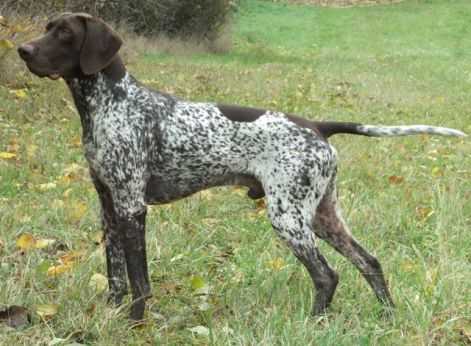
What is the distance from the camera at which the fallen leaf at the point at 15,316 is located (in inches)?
136

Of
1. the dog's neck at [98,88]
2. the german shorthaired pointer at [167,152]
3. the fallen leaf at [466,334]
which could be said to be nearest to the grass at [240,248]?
the fallen leaf at [466,334]

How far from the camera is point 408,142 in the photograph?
8328mm

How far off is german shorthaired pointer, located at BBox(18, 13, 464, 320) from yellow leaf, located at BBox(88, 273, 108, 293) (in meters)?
0.09

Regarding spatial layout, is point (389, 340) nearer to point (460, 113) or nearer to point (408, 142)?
point (408, 142)

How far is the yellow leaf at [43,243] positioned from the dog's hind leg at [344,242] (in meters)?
1.66

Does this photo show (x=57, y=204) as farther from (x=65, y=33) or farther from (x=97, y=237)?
(x=65, y=33)

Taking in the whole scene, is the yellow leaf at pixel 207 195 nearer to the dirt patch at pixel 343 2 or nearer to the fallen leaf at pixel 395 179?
the fallen leaf at pixel 395 179

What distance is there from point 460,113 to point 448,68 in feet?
28.8

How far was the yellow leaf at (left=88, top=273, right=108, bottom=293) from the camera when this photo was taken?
12.9ft

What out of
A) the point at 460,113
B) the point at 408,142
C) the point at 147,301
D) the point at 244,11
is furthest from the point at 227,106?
the point at 244,11

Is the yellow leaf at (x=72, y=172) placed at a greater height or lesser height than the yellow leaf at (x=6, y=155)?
lesser

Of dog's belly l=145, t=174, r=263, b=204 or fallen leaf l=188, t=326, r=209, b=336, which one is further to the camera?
dog's belly l=145, t=174, r=263, b=204

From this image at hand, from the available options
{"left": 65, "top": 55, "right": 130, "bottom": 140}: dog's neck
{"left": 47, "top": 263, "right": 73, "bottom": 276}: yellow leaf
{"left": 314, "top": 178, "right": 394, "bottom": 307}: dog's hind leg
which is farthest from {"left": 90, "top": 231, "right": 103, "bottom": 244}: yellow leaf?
{"left": 314, "top": 178, "right": 394, "bottom": 307}: dog's hind leg

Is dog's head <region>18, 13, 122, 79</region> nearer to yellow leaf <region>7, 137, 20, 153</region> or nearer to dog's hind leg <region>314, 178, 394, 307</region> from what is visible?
dog's hind leg <region>314, 178, 394, 307</region>
